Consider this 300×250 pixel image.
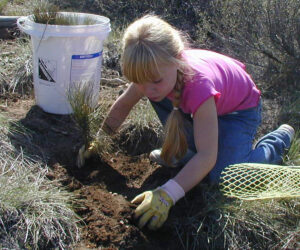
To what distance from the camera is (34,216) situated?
1.86 m

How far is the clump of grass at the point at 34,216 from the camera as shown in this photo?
1811mm

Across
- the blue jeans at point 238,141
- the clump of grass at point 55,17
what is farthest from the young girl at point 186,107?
the clump of grass at point 55,17

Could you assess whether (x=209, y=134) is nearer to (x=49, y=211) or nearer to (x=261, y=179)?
(x=261, y=179)

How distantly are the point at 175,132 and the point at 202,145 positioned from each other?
21cm

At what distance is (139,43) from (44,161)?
92 centimetres

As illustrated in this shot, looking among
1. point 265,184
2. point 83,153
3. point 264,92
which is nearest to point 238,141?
point 265,184

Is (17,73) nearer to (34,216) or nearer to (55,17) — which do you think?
(55,17)

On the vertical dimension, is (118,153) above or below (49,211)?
below

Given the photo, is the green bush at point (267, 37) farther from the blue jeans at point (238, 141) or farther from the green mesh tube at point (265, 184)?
the green mesh tube at point (265, 184)

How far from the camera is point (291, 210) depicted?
2143mm

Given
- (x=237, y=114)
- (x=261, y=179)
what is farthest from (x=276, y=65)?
(x=261, y=179)

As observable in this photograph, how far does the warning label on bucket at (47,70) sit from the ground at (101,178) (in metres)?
0.23

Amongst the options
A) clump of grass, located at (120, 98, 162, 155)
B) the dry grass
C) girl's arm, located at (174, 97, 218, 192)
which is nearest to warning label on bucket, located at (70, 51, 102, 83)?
the dry grass

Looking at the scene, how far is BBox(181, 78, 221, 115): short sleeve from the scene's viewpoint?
2000 millimetres
